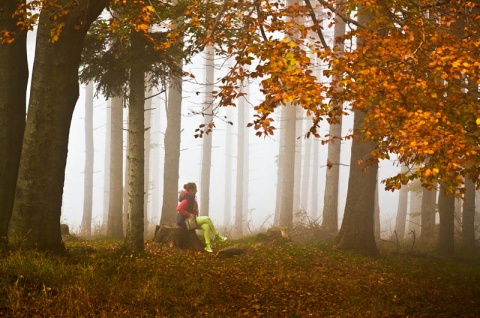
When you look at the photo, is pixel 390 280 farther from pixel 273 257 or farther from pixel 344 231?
pixel 344 231

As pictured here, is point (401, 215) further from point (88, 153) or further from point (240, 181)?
point (88, 153)

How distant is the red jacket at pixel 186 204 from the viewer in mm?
12320

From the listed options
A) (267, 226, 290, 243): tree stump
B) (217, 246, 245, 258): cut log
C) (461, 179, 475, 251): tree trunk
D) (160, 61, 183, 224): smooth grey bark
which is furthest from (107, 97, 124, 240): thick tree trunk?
(461, 179, 475, 251): tree trunk

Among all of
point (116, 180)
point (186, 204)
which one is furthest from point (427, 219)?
point (116, 180)

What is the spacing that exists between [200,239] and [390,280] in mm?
5158

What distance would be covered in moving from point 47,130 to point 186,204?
17.5 feet

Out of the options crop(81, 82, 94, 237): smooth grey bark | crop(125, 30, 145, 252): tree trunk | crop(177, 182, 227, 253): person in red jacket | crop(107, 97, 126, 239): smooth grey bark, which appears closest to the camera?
crop(125, 30, 145, 252): tree trunk

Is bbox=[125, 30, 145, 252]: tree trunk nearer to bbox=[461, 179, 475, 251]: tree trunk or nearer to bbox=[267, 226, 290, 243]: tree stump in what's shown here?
bbox=[267, 226, 290, 243]: tree stump

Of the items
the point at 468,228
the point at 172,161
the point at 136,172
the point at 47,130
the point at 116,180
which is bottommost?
the point at 468,228

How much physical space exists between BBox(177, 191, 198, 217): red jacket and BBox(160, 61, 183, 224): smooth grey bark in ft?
10.4

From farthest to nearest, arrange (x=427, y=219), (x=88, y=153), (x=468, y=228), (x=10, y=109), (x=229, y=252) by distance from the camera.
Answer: (x=88, y=153)
(x=427, y=219)
(x=468, y=228)
(x=229, y=252)
(x=10, y=109)

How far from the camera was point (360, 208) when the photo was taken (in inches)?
506

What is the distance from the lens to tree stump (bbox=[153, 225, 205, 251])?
12008 millimetres

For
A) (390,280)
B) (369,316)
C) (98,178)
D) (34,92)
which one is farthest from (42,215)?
(98,178)
